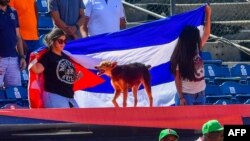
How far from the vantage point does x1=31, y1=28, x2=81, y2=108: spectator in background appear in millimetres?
9367

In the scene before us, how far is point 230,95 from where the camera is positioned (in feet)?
42.7

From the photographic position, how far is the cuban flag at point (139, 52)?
10102 mm

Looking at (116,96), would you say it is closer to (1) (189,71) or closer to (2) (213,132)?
(1) (189,71)

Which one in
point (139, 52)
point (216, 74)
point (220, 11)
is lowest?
point (216, 74)

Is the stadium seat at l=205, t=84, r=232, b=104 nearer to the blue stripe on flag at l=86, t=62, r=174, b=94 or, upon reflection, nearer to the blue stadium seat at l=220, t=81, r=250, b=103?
the blue stadium seat at l=220, t=81, r=250, b=103

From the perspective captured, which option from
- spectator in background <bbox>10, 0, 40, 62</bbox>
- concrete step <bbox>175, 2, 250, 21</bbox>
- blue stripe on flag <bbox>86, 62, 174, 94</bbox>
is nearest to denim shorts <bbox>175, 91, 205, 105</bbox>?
blue stripe on flag <bbox>86, 62, 174, 94</bbox>

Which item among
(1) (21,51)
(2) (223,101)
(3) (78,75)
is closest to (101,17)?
(1) (21,51)

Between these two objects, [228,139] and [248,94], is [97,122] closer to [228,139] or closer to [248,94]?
[228,139]

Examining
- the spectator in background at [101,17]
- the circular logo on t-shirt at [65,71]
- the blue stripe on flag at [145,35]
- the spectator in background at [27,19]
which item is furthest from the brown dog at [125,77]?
the spectator in background at [27,19]

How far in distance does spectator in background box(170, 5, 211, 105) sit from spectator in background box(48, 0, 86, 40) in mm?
1329

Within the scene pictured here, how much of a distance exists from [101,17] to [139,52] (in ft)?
3.15

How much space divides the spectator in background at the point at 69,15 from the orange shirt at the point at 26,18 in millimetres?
359

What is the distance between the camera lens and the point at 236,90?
1313 centimetres

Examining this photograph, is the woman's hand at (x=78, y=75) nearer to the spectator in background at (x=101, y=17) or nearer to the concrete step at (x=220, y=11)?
the spectator in background at (x=101, y=17)
